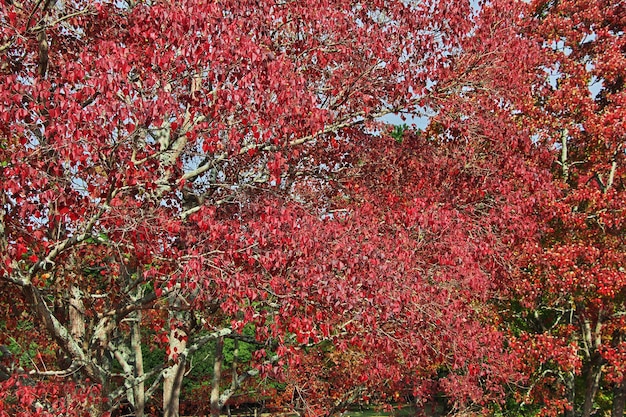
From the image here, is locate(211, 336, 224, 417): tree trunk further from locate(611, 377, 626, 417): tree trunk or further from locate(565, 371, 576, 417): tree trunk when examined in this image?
locate(611, 377, 626, 417): tree trunk

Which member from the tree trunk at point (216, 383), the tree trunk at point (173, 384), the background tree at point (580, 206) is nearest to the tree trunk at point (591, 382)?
the background tree at point (580, 206)

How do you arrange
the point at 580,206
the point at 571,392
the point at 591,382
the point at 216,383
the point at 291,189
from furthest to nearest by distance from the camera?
the point at 571,392 → the point at 591,382 → the point at 580,206 → the point at 216,383 → the point at 291,189

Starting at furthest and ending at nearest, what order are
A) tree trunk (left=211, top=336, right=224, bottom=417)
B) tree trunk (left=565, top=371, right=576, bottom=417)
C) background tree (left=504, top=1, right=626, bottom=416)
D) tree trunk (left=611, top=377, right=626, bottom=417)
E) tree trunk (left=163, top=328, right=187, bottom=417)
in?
tree trunk (left=565, top=371, right=576, bottom=417)
tree trunk (left=611, top=377, right=626, bottom=417)
background tree (left=504, top=1, right=626, bottom=416)
tree trunk (left=211, top=336, right=224, bottom=417)
tree trunk (left=163, top=328, right=187, bottom=417)

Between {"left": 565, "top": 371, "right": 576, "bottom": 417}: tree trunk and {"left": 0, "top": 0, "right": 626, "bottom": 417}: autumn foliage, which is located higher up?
{"left": 0, "top": 0, "right": 626, "bottom": 417}: autumn foliage

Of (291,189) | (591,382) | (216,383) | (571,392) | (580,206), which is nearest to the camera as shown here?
(291,189)

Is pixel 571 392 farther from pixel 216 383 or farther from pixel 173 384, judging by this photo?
pixel 173 384

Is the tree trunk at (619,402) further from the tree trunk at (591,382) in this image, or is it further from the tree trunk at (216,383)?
the tree trunk at (216,383)

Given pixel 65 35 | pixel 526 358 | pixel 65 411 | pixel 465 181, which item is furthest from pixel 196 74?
pixel 526 358

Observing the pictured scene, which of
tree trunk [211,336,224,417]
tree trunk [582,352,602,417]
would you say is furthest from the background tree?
tree trunk [211,336,224,417]

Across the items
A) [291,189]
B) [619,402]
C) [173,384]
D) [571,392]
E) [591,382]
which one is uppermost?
[291,189]

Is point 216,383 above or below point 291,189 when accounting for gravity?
below

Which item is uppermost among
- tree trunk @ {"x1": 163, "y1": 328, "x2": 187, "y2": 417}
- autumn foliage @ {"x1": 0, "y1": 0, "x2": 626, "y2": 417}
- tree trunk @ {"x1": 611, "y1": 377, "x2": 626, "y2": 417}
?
autumn foliage @ {"x1": 0, "y1": 0, "x2": 626, "y2": 417}

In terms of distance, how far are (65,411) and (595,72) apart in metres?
13.2

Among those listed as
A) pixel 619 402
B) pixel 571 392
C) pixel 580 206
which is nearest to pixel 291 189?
pixel 580 206
